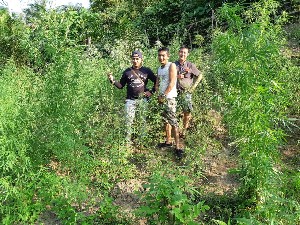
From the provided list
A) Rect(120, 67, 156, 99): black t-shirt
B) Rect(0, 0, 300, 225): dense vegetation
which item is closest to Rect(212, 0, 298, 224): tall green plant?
Rect(0, 0, 300, 225): dense vegetation

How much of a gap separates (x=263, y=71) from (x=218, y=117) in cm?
254

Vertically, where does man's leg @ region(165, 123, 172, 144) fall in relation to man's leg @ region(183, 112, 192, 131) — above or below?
below

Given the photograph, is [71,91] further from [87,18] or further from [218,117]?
[87,18]

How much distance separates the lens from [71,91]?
439 centimetres

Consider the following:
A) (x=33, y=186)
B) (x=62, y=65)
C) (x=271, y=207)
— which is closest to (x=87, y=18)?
(x=62, y=65)

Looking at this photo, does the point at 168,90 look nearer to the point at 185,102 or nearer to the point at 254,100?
the point at 185,102

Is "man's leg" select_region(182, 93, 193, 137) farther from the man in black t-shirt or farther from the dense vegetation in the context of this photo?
the man in black t-shirt

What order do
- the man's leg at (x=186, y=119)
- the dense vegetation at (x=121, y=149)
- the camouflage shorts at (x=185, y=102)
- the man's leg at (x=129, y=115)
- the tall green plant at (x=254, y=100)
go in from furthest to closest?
the man's leg at (x=186, y=119)
the camouflage shorts at (x=185, y=102)
the man's leg at (x=129, y=115)
the tall green plant at (x=254, y=100)
the dense vegetation at (x=121, y=149)

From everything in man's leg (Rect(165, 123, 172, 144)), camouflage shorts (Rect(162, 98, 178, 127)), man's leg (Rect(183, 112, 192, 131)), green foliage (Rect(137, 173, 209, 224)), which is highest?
camouflage shorts (Rect(162, 98, 178, 127))

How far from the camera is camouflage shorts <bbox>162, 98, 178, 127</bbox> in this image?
5.28 m

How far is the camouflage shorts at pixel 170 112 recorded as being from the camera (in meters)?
5.28

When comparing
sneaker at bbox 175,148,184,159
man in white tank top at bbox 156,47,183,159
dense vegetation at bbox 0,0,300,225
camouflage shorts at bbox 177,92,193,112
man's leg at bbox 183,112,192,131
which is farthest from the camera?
man's leg at bbox 183,112,192,131

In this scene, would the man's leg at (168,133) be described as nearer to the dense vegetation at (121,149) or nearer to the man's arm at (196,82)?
the dense vegetation at (121,149)

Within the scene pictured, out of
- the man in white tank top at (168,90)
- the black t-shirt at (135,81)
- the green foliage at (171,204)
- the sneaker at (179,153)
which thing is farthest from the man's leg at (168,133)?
the green foliage at (171,204)
